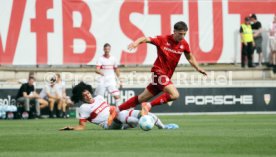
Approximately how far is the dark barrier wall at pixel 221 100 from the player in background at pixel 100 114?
1061 centimetres

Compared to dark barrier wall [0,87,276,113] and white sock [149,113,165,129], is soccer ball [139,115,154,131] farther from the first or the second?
dark barrier wall [0,87,276,113]

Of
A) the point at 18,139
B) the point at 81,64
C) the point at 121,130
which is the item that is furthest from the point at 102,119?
the point at 81,64

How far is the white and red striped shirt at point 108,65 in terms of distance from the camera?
79.5 feet

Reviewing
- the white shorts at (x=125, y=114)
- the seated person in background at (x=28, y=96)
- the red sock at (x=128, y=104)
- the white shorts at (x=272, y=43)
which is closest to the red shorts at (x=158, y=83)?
the red sock at (x=128, y=104)

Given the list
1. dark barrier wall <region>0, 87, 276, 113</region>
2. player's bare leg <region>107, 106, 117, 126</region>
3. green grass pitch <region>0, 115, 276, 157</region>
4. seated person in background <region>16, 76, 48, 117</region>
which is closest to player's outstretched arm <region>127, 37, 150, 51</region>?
player's bare leg <region>107, 106, 117, 126</region>

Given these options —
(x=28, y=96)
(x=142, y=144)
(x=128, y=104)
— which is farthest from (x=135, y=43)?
(x=28, y=96)

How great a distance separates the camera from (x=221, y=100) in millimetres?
26250

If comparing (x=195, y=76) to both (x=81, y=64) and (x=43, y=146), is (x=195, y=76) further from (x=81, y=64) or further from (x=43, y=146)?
(x=43, y=146)

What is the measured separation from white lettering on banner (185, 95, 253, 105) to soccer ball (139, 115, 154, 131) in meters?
11.8

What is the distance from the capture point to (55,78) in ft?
84.1

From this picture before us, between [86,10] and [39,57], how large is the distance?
2301mm

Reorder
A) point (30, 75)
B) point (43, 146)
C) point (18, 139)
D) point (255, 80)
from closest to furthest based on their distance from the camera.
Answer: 1. point (43, 146)
2. point (18, 139)
3. point (30, 75)
4. point (255, 80)

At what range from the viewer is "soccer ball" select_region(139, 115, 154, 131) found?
14.3 meters

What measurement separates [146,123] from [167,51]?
2160 mm
